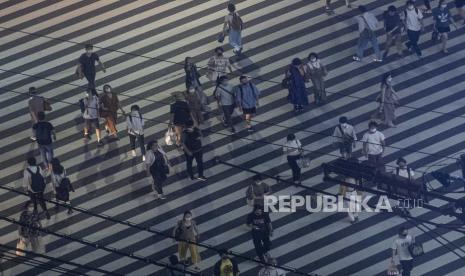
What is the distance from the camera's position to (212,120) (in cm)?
3834

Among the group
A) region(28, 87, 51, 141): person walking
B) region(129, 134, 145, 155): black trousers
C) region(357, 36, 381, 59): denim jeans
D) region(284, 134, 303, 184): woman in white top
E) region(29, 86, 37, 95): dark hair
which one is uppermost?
region(357, 36, 381, 59): denim jeans

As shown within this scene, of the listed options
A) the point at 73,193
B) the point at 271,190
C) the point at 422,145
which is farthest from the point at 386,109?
the point at 73,193

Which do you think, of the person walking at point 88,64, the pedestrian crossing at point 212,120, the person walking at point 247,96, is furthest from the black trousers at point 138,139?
the person walking at point 247,96

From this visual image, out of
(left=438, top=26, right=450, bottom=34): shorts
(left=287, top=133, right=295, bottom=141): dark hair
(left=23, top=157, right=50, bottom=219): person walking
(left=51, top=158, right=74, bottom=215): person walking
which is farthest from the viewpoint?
(left=438, top=26, right=450, bottom=34): shorts

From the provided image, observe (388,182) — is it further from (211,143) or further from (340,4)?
(340,4)

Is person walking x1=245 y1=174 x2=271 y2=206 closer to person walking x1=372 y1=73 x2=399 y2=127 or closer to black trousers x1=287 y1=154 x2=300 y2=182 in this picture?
black trousers x1=287 y1=154 x2=300 y2=182

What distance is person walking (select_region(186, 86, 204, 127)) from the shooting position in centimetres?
3728

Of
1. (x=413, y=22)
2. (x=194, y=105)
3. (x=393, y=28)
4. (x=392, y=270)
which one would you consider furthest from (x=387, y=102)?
(x=392, y=270)

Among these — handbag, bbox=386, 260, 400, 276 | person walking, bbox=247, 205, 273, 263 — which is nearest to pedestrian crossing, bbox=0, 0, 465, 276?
person walking, bbox=247, 205, 273, 263

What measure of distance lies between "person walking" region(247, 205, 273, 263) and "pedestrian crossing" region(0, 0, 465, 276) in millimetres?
744

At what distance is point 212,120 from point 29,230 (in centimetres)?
621

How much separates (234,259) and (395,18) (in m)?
8.62

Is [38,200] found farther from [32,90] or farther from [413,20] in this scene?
[413,20]

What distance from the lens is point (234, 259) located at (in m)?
35.1
